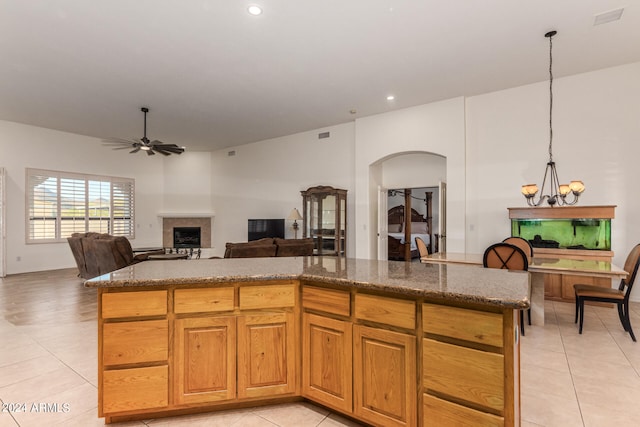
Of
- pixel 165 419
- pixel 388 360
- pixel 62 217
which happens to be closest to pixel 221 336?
pixel 165 419

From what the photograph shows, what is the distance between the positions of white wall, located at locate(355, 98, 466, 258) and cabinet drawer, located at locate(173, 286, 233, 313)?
188 inches

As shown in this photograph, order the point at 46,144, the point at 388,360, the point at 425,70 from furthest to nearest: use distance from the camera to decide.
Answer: the point at 46,144 → the point at 425,70 → the point at 388,360

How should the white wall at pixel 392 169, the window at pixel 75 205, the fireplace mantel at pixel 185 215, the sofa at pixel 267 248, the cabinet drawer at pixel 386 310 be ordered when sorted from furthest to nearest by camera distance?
the fireplace mantel at pixel 185 215 → the window at pixel 75 205 → the white wall at pixel 392 169 → the sofa at pixel 267 248 → the cabinet drawer at pixel 386 310

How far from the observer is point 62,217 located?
786 centimetres

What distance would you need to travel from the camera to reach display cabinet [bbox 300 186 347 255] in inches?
273

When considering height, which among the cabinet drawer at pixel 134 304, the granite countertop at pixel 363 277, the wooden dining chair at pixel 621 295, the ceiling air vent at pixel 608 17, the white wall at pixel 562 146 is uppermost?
the ceiling air vent at pixel 608 17

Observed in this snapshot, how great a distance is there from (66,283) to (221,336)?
19.3ft

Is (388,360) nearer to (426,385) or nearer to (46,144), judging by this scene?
(426,385)

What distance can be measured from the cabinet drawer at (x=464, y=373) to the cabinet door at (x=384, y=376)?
0.09 metres

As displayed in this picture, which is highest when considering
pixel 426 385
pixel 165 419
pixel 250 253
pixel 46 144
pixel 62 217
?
pixel 46 144

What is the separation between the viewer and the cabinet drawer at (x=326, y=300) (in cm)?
192

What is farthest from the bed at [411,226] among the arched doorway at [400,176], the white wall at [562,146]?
the white wall at [562,146]

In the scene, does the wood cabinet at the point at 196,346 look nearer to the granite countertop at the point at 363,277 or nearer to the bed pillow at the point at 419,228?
the granite countertop at the point at 363,277

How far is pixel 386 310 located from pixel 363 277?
23cm
